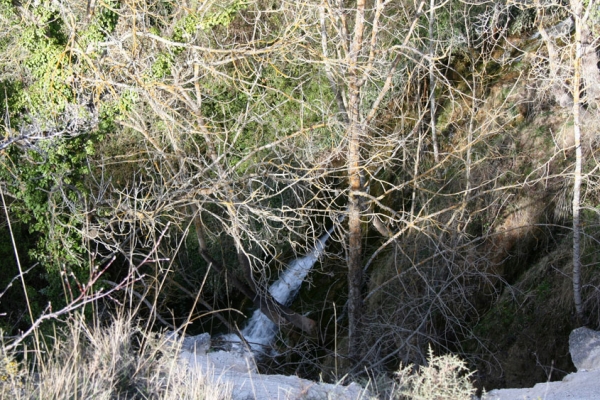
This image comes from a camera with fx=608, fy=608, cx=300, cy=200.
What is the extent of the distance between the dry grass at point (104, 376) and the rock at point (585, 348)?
463cm

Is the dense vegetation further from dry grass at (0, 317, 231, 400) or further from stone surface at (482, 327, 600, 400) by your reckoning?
dry grass at (0, 317, 231, 400)

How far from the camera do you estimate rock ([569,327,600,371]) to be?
6781 mm

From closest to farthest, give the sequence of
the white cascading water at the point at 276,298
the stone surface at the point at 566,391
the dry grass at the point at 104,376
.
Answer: the dry grass at the point at 104,376 < the stone surface at the point at 566,391 < the white cascading water at the point at 276,298

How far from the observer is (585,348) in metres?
7.10

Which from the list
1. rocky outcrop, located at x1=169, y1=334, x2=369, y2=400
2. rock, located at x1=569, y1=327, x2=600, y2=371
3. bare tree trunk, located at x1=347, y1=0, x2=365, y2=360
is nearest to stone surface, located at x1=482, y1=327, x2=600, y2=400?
rock, located at x1=569, y1=327, x2=600, y2=371

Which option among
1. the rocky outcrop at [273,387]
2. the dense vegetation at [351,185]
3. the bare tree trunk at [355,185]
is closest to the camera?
the rocky outcrop at [273,387]

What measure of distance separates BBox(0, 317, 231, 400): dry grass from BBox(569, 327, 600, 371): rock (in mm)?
4630

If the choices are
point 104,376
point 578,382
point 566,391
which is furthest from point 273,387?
point 578,382

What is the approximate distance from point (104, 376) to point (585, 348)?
561 cm

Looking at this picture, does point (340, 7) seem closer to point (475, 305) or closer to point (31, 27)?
point (31, 27)

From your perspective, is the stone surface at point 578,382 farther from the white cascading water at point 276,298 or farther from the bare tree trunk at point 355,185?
the white cascading water at point 276,298

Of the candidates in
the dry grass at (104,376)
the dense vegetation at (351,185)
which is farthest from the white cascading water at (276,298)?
the dry grass at (104,376)

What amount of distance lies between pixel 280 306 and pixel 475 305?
3.11 meters

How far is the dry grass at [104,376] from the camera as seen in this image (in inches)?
139
